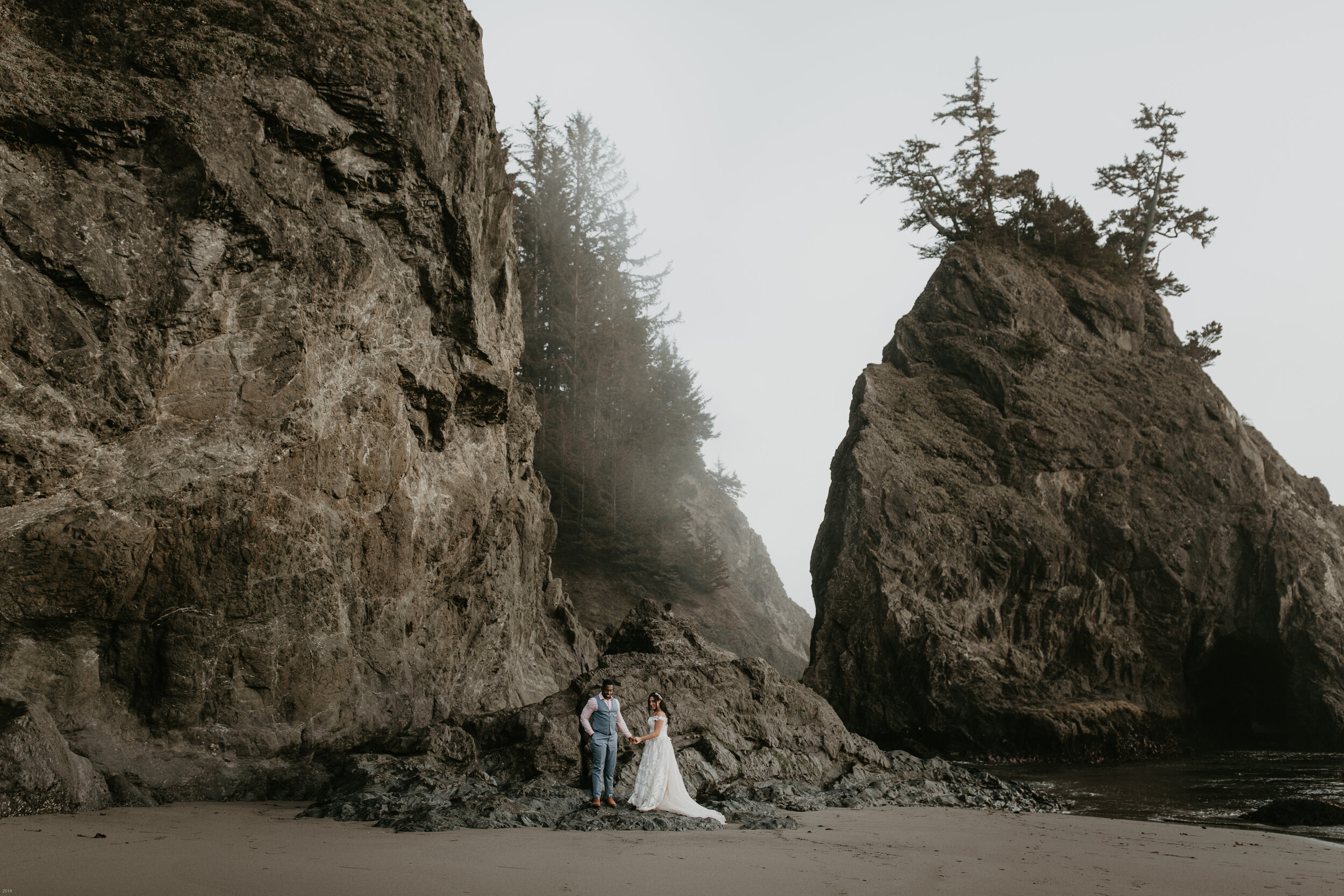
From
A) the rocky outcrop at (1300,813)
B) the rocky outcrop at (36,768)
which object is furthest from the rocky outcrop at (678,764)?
the rocky outcrop at (1300,813)

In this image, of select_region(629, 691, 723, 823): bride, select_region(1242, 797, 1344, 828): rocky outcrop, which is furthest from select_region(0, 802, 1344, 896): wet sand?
select_region(1242, 797, 1344, 828): rocky outcrop

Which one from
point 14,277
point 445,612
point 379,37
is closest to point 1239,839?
point 445,612

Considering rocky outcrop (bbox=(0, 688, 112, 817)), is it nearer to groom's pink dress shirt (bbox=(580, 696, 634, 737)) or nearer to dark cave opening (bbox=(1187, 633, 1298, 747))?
groom's pink dress shirt (bbox=(580, 696, 634, 737))

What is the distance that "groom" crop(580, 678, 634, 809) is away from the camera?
9969 millimetres

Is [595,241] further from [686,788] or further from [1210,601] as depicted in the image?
[686,788]

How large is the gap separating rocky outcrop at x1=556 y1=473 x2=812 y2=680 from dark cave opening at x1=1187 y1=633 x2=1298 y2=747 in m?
11.2

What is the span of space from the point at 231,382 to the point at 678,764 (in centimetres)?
754

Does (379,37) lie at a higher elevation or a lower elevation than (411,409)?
higher

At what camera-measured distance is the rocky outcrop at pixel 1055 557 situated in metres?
21.2

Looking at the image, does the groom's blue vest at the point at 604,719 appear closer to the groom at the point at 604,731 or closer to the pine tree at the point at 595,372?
the groom at the point at 604,731

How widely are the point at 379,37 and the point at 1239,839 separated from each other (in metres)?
15.6

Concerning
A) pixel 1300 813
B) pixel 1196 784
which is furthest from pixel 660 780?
pixel 1196 784

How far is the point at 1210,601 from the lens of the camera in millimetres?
24172

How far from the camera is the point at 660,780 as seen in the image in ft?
31.9
